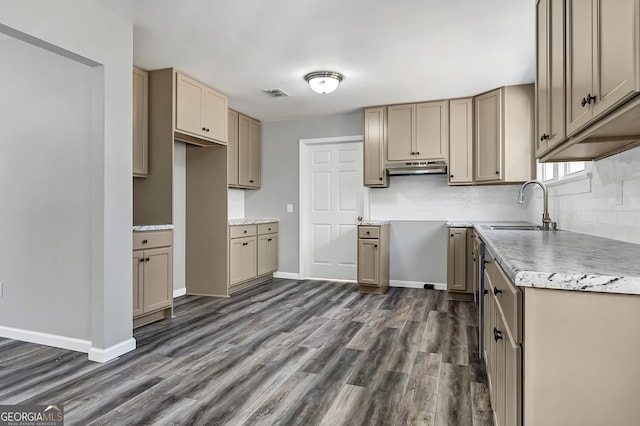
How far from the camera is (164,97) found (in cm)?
362

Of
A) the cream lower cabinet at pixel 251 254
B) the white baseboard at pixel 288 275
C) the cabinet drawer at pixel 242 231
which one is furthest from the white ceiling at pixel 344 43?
the white baseboard at pixel 288 275

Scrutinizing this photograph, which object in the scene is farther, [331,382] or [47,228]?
[47,228]

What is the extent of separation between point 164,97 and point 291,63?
4.22 ft

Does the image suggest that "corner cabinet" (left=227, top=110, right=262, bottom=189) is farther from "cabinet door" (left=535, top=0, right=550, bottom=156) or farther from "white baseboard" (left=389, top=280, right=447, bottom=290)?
"cabinet door" (left=535, top=0, right=550, bottom=156)

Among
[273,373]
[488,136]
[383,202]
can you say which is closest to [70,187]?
[273,373]

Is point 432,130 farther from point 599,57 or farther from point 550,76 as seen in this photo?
point 599,57

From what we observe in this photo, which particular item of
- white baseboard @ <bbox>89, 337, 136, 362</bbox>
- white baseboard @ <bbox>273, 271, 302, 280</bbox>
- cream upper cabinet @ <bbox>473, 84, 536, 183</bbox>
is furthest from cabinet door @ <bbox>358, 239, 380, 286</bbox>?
white baseboard @ <bbox>89, 337, 136, 362</bbox>

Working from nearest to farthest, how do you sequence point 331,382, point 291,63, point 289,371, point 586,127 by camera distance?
point 586,127, point 331,382, point 289,371, point 291,63

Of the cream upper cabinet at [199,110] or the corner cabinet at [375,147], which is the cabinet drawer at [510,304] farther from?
the corner cabinet at [375,147]

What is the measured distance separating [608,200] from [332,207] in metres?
3.68

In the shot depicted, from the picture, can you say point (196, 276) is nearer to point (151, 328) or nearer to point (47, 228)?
point (151, 328)

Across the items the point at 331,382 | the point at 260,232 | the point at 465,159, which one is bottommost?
the point at 331,382

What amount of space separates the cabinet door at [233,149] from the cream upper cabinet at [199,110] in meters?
0.57

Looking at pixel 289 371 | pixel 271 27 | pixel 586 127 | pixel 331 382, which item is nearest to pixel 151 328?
pixel 289 371
